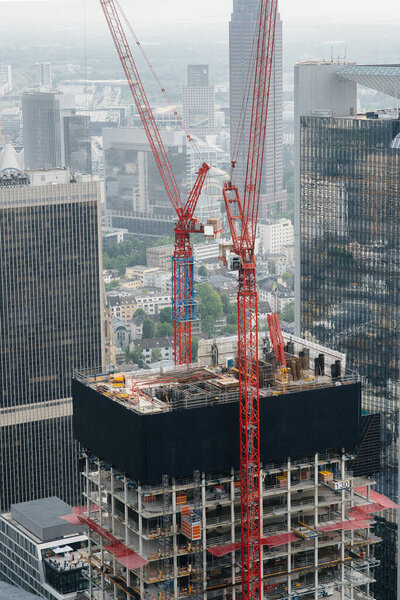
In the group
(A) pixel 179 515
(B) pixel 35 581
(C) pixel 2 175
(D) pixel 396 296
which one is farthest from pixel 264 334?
(C) pixel 2 175

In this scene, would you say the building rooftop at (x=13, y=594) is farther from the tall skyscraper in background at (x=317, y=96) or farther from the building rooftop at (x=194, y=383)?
the tall skyscraper in background at (x=317, y=96)

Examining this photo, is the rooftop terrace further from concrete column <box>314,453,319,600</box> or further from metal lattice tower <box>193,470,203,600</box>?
concrete column <box>314,453,319,600</box>

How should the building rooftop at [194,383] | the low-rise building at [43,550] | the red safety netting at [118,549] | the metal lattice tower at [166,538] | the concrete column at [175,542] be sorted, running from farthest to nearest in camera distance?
the low-rise building at [43,550], the building rooftop at [194,383], the red safety netting at [118,549], the concrete column at [175,542], the metal lattice tower at [166,538]

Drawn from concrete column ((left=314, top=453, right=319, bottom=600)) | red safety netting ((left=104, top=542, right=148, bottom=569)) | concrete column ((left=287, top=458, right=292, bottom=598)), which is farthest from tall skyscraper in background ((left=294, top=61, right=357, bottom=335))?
red safety netting ((left=104, top=542, right=148, bottom=569))

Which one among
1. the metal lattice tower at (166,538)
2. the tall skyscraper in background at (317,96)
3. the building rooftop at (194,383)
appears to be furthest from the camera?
the tall skyscraper in background at (317,96)

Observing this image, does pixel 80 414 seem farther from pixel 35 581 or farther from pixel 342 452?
pixel 35 581

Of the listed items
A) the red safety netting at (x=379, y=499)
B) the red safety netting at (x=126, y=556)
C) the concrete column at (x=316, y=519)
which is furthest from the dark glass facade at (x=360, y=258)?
the red safety netting at (x=126, y=556)
